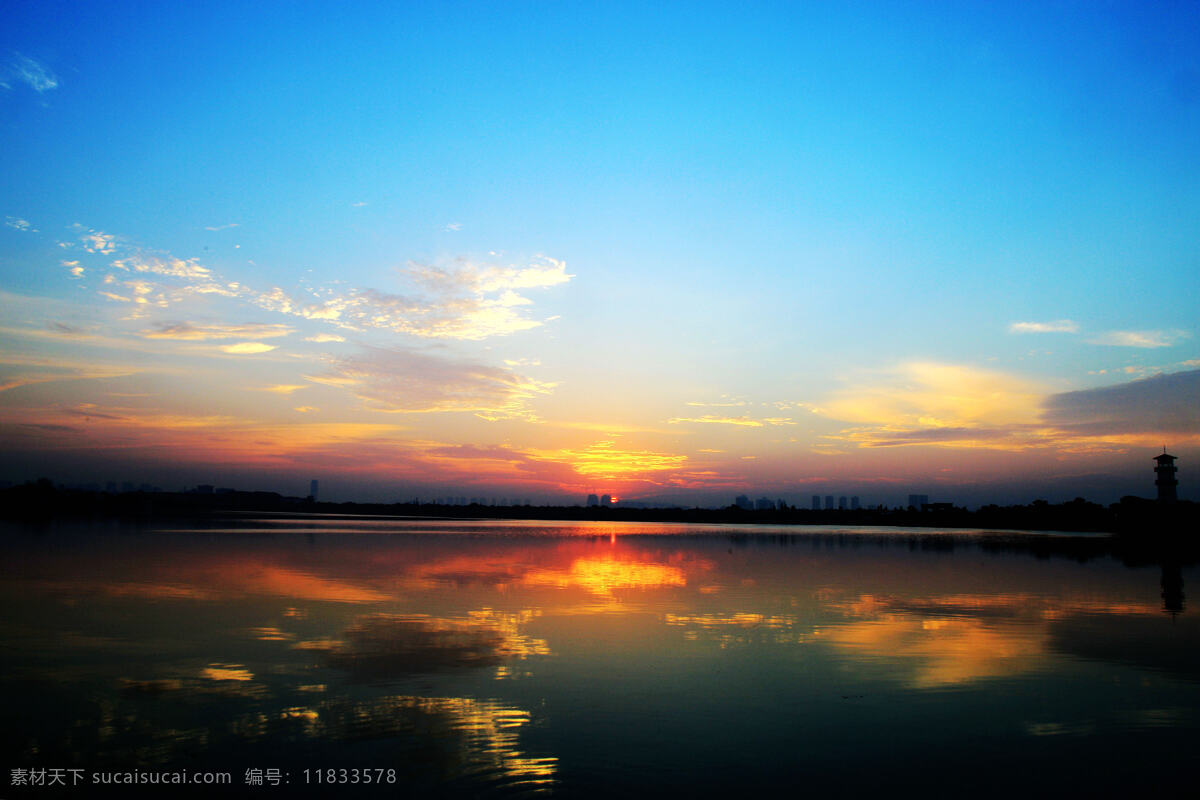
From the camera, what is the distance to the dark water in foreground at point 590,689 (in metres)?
9.32

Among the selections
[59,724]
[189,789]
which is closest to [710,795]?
[189,789]

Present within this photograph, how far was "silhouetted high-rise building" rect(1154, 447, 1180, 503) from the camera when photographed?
377ft

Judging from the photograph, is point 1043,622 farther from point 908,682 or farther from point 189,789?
point 189,789

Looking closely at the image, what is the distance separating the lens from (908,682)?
555 inches

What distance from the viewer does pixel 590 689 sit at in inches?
521

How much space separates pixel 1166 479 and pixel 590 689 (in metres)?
134

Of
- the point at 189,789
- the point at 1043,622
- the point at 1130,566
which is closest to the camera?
the point at 189,789

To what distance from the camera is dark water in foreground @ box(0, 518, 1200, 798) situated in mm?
9320

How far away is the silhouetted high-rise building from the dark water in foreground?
109 m

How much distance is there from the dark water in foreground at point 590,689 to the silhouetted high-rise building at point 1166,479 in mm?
109336

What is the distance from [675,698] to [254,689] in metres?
7.07

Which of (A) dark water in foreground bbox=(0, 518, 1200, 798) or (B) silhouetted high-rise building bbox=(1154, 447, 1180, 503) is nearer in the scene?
(A) dark water in foreground bbox=(0, 518, 1200, 798)

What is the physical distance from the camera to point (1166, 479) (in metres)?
115

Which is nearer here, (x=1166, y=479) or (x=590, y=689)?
(x=590, y=689)
